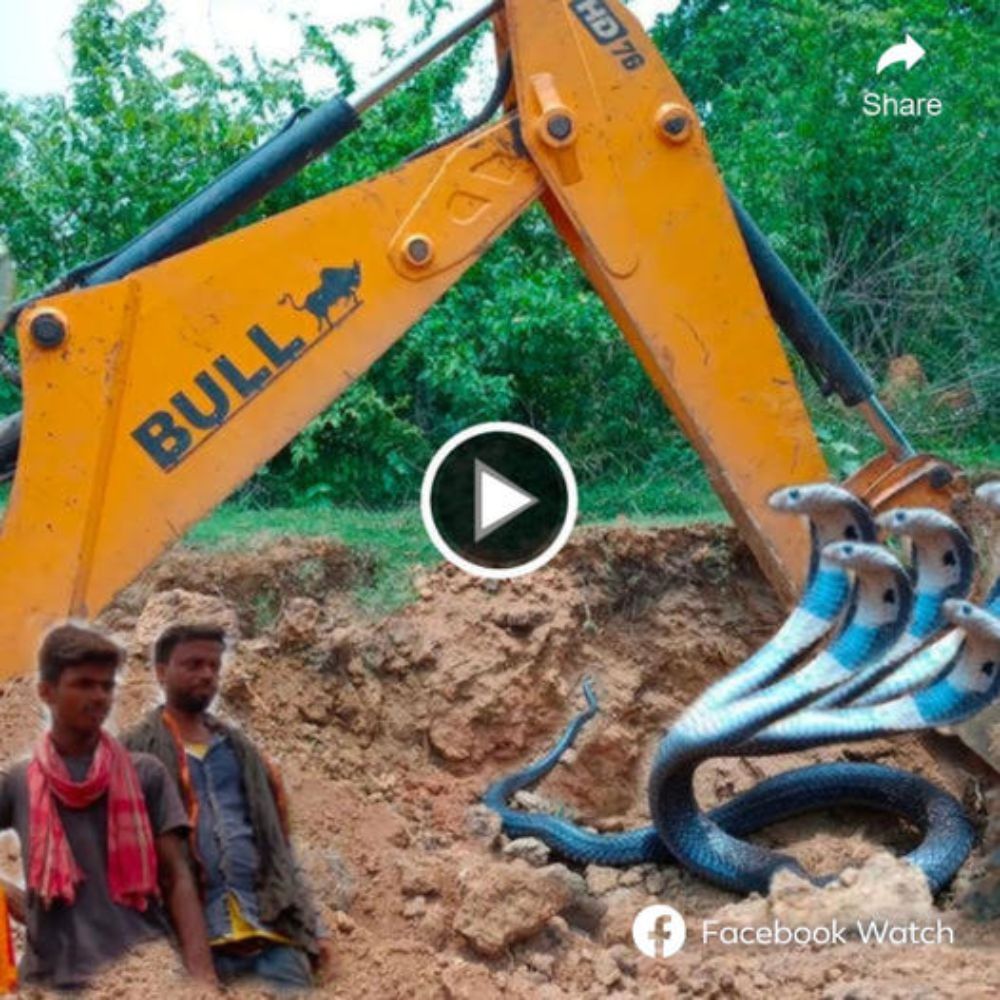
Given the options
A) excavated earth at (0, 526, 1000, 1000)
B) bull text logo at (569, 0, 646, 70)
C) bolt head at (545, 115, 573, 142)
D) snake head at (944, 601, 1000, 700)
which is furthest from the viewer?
bull text logo at (569, 0, 646, 70)

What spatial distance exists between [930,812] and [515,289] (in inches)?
111

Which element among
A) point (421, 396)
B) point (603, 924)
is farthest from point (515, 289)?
point (603, 924)

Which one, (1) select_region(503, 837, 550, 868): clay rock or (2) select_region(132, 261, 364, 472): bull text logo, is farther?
(1) select_region(503, 837, 550, 868): clay rock

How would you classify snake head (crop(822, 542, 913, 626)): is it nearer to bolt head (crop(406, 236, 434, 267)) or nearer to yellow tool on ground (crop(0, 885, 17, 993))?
bolt head (crop(406, 236, 434, 267))

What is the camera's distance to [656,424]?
699 cm

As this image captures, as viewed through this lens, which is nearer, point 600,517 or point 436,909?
point 436,909

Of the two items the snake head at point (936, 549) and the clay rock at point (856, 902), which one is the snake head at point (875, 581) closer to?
the snake head at point (936, 549)

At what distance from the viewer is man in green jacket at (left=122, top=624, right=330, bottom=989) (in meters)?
A: 2.39

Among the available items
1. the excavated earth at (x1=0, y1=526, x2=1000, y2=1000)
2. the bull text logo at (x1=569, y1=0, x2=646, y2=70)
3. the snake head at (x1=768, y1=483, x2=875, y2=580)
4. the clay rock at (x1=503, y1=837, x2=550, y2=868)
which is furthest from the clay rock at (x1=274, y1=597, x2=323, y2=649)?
the bull text logo at (x1=569, y1=0, x2=646, y2=70)

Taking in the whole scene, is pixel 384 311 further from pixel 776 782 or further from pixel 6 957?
pixel 6 957

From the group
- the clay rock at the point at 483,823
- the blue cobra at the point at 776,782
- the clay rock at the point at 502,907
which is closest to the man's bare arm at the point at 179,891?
the clay rock at the point at 502,907

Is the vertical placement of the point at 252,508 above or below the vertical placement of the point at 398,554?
above

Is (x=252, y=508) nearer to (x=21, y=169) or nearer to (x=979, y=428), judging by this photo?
(x=21, y=169)

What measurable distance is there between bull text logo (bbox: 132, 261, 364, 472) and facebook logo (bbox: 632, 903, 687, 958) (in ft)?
4.29
